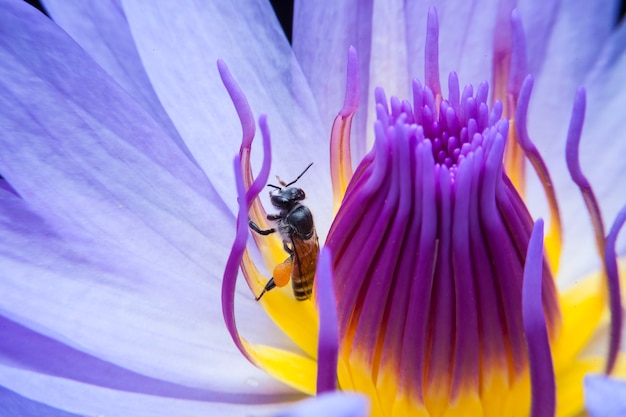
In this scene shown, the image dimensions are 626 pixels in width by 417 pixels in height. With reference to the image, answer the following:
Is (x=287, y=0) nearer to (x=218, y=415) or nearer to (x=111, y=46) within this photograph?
(x=111, y=46)

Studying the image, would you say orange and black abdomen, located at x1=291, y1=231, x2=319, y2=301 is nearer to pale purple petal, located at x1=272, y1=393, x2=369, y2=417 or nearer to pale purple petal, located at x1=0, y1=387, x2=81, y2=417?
pale purple petal, located at x1=0, y1=387, x2=81, y2=417

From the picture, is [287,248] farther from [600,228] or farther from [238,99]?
[600,228]

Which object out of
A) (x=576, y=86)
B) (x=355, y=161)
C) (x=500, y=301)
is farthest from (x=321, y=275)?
(x=576, y=86)

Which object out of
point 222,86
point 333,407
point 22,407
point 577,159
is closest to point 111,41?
point 222,86

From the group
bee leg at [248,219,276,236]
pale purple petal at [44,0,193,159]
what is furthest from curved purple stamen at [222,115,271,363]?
pale purple petal at [44,0,193,159]

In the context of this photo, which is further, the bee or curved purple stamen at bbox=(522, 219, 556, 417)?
the bee

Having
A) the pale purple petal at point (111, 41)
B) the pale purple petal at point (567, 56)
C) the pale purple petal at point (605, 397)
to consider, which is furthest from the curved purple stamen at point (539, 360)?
the pale purple petal at point (111, 41)
